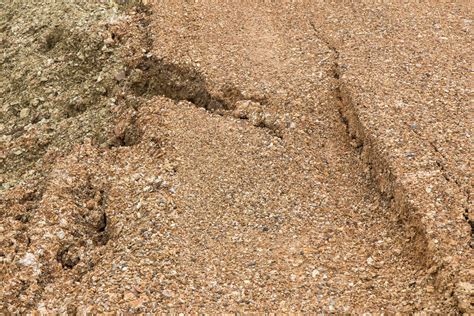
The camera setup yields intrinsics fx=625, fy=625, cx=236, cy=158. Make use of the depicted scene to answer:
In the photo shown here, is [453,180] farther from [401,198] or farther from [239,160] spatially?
[239,160]

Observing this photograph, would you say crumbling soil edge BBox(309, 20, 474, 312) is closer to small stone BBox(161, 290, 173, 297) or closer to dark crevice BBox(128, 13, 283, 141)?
dark crevice BBox(128, 13, 283, 141)

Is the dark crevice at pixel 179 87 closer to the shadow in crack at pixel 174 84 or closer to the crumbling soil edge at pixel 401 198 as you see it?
the shadow in crack at pixel 174 84

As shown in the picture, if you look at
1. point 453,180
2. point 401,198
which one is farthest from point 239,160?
point 453,180

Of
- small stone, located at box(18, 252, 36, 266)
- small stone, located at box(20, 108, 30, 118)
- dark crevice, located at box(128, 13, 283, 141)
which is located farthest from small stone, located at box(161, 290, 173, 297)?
small stone, located at box(20, 108, 30, 118)

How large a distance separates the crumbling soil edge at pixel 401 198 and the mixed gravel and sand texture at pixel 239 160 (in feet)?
0.04

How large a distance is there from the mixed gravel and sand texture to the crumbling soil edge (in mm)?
12

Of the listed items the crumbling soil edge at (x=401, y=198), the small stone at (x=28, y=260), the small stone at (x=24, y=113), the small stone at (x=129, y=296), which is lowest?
the small stone at (x=24, y=113)

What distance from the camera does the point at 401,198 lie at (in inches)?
159

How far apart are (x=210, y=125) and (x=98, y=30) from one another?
195cm

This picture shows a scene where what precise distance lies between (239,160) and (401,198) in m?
1.21

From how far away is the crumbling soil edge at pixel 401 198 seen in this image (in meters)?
3.55

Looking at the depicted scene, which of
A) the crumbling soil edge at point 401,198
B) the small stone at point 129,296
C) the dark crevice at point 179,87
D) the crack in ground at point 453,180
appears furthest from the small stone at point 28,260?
the crack in ground at point 453,180

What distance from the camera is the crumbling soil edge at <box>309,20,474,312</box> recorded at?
3549 mm

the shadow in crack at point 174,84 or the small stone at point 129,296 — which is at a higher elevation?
the shadow in crack at point 174,84
